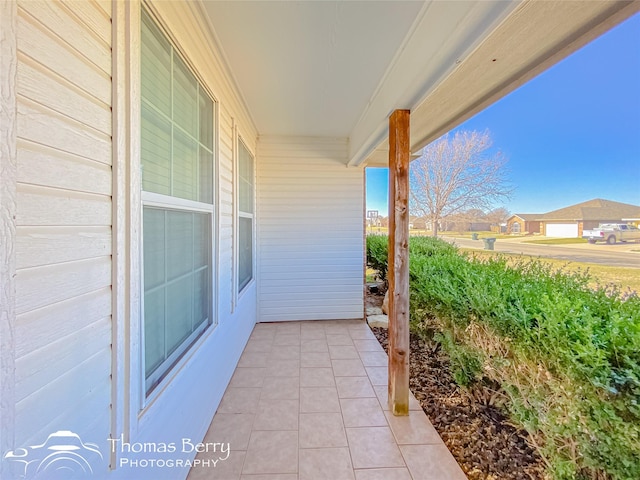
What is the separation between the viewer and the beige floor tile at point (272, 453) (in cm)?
166

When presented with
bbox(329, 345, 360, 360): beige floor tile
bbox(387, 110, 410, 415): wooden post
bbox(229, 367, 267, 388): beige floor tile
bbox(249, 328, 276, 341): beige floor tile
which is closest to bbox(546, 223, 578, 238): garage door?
bbox(387, 110, 410, 415): wooden post

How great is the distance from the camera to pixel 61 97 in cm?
76

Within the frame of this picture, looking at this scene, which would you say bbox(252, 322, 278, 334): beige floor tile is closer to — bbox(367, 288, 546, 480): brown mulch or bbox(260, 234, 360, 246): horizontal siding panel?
bbox(260, 234, 360, 246): horizontal siding panel

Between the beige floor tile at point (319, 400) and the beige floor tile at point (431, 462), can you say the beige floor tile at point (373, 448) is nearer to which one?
the beige floor tile at point (431, 462)

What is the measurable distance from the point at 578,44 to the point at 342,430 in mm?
2747

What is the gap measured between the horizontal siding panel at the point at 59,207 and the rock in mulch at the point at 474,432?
7.80 ft

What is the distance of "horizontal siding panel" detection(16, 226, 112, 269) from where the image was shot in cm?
66

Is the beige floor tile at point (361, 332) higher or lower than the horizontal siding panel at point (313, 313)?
lower

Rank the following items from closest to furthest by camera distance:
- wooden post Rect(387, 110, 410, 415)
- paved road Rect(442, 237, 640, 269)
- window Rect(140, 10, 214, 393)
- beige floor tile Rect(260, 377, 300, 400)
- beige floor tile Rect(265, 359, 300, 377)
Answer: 1. window Rect(140, 10, 214, 393)
2. paved road Rect(442, 237, 640, 269)
3. wooden post Rect(387, 110, 410, 415)
4. beige floor tile Rect(260, 377, 300, 400)
5. beige floor tile Rect(265, 359, 300, 377)

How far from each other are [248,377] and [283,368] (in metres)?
0.37

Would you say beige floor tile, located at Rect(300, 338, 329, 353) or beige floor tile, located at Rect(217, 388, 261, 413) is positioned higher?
beige floor tile, located at Rect(300, 338, 329, 353)

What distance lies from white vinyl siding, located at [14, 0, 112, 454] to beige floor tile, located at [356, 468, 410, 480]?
1.45 m

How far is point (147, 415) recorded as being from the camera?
1176mm

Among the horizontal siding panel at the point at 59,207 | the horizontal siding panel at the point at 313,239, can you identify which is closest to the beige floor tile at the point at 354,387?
the horizontal siding panel at the point at 313,239
